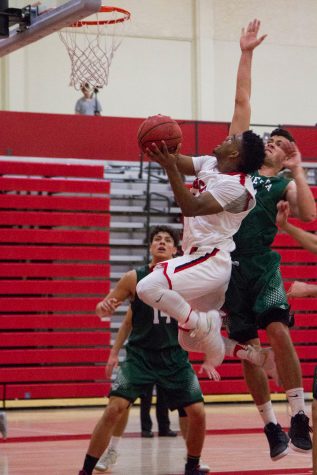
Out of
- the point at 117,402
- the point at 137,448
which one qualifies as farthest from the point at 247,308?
the point at 137,448

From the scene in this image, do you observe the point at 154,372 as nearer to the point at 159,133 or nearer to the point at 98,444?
the point at 98,444

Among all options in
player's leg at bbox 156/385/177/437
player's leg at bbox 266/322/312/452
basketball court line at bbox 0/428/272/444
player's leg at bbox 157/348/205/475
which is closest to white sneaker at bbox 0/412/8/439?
basketball court line at bbox 0/428/272/444

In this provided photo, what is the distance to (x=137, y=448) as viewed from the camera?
9695mm

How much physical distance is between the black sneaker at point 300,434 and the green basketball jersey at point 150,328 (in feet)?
6.20

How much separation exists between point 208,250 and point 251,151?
679 millimetres

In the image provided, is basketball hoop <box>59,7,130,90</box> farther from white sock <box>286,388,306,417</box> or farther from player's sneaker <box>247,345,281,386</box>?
white sock <box>286,388,306,417</box>

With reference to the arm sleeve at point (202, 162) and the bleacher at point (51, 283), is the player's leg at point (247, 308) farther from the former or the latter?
the bleacher at point (51, 283)

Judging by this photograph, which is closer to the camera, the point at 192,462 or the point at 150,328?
the point at 192,462

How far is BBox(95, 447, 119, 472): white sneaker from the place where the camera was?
27.2 feet

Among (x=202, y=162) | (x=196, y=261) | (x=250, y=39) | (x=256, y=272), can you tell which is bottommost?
(x=256, y=272)

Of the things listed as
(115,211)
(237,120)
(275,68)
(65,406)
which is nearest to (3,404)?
(65,406)

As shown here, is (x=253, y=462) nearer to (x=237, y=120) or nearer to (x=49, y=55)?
(x=237, y=120)

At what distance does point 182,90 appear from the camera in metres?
20.7

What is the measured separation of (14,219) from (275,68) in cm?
919
